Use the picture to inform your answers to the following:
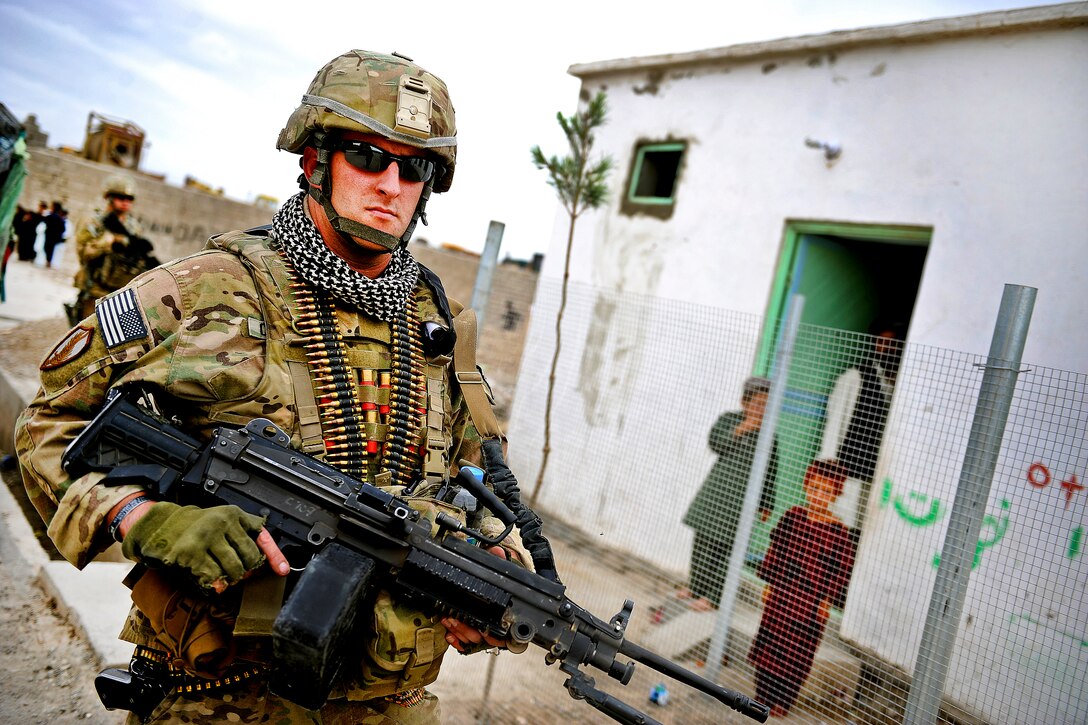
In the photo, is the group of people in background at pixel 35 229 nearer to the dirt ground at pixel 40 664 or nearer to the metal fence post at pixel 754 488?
the dirt ground at pixel 40 664

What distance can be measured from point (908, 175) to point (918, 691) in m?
3.96

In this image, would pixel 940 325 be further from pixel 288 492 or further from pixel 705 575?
pixel 288 492

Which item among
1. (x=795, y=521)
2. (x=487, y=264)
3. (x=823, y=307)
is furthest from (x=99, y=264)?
(x=823, y=307)

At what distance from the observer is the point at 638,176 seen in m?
7.68

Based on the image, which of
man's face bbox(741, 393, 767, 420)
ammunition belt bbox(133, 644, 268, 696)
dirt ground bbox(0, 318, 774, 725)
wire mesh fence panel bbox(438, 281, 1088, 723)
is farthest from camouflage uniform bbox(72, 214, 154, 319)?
ammunition belt bbox(133, 644, 268, 696)

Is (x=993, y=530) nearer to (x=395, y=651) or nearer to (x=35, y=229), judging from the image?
(x=395, y=651)

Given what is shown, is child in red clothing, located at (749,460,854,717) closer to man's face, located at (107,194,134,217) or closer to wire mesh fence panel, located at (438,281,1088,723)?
wire mesh fence panel, located at (438,281,1088,723)

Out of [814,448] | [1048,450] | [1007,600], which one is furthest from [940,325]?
[1007,600]

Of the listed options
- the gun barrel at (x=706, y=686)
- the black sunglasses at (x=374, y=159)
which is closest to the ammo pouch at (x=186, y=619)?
the gun barrel at (x=706, y=686)

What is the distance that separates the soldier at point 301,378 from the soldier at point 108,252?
553 centimetres

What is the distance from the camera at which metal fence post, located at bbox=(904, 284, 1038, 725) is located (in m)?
2.92

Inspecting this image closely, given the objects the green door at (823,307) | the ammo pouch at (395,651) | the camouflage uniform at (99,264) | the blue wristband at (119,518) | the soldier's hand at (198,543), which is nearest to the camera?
the soldier's hand at (198,543)

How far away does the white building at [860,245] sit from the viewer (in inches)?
152

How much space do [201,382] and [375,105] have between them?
900 millimetres
